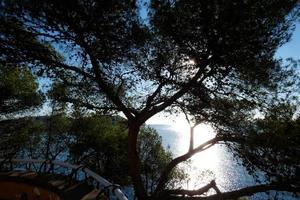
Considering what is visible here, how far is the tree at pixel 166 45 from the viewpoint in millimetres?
6664

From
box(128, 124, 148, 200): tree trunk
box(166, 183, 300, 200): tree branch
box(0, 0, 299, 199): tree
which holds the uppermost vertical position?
box(0, 0, 299, 199): tree

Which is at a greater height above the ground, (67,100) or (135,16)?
(135,16)

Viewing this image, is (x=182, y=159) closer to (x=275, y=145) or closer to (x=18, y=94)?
(x=275, y=145)

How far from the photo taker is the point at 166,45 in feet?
26.9

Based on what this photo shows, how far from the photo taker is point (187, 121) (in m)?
9.87

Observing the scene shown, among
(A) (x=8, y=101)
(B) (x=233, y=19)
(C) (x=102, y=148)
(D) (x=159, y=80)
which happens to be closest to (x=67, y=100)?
(D) (x=159, y=80)

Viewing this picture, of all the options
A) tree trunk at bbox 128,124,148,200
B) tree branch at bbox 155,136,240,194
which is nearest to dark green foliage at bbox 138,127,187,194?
tree branch at bbox 155,136,240,194

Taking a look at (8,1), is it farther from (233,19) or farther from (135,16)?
(233,19)

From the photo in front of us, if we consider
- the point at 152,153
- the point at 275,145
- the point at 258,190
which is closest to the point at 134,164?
the point at 258,190

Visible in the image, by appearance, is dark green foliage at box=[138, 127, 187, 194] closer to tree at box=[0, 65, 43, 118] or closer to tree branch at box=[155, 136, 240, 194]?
tree at box=[0, 65, 43, 118]

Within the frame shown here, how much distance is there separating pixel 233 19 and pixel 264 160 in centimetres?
362

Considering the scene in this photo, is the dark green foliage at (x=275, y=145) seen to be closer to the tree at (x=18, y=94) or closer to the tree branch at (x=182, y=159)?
the tree branch at (x=182, y=159)

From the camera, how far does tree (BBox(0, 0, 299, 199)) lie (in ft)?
21.9

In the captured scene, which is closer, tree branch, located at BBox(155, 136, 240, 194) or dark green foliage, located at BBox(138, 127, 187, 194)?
tree branch, located at BBox(155, 136, 240, 194)
